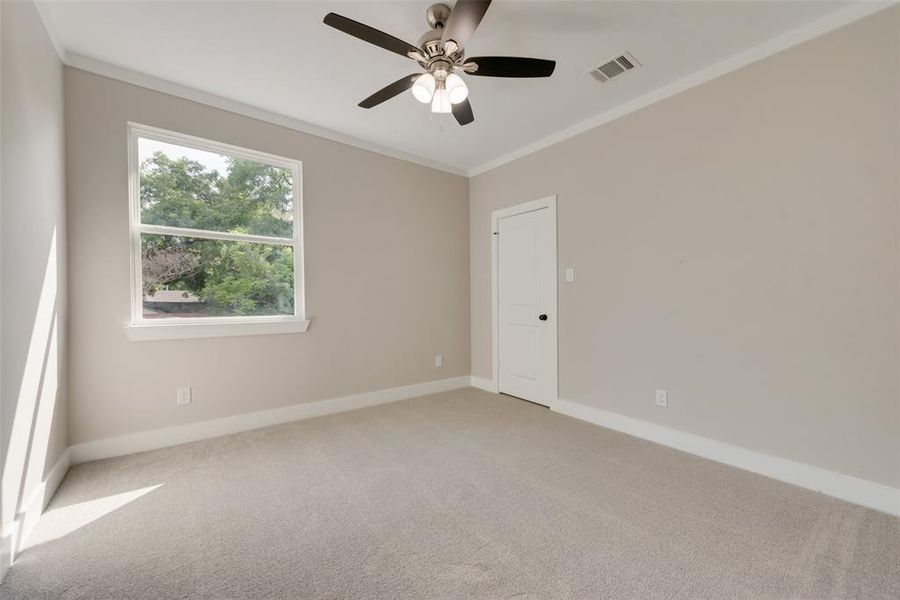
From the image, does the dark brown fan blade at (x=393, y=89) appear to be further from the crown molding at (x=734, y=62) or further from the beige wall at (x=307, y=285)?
the crown molding at (x=734, y=62)

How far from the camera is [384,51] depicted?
2301mm

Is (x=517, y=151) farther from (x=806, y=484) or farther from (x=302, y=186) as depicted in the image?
(x=806, y=484)

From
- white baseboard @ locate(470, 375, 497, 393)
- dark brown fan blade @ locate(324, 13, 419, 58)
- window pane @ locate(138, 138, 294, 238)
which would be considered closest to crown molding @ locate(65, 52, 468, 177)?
window pane @ locate(138, 138, 294, 238)

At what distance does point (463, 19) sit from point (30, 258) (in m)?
2.38

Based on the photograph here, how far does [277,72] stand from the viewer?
8.25 feet

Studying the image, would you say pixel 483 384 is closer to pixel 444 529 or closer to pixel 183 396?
pixel 444 529

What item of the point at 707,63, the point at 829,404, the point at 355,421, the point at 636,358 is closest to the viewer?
the point at 829,404

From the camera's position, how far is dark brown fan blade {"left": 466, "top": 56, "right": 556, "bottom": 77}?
6.21ft

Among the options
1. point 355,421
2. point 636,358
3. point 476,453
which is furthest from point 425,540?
point 636,358

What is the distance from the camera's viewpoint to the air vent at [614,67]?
236 cm

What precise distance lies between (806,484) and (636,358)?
1.16 meters

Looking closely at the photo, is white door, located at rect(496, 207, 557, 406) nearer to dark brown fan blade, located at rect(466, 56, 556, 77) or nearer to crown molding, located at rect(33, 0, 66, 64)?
dark brown fan blade, located at rect(466, 56, 556, 77)

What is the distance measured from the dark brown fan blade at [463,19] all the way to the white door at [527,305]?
6.84 ft

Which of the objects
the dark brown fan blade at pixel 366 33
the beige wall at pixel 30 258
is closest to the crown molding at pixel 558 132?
the beige wall at pixel 30 258
